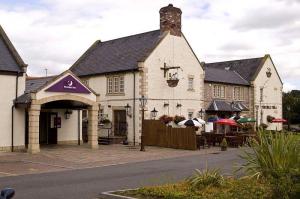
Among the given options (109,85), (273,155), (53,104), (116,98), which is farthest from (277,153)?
(109,85)

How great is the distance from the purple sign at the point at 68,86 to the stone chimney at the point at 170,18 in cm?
1082

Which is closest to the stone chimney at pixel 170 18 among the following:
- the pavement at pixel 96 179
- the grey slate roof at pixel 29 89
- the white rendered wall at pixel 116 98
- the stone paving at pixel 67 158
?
the white rendered wall at pixel 116 98

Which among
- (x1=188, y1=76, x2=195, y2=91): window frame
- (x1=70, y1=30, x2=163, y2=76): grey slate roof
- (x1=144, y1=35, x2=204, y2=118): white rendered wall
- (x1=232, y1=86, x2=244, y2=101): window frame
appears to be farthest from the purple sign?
(x1=232, y1=86, x2=244, y2=101): window frame

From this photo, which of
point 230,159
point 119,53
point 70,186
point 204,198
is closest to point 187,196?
point 204,198

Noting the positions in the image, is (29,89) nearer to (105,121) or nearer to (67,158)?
(67,158)

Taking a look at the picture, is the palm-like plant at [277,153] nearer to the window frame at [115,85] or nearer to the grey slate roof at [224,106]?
the window frame at [115,85]

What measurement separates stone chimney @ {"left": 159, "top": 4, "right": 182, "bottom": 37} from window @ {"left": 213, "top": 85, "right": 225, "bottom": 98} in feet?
27.2

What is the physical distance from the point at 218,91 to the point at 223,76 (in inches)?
118

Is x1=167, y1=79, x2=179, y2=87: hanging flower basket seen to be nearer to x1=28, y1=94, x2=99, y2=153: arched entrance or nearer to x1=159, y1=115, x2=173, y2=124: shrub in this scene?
x1=159, y1=115, x2=173, y2=124: shrub

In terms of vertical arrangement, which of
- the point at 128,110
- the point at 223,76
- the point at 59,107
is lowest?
the point at 128,110

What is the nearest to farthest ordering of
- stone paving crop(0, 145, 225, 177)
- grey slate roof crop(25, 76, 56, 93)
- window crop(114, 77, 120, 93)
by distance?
stone paving crop(0, 145, 225, 177), grey slate roof crop(25, 76, 56, 93), window crop(114, 77, 120, 93)

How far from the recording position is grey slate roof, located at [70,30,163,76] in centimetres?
3556

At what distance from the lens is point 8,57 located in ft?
90.6

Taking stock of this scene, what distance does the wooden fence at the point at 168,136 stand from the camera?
101 ft
